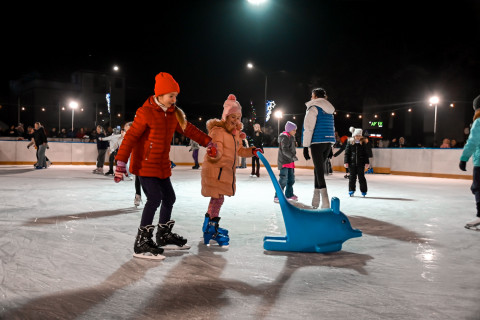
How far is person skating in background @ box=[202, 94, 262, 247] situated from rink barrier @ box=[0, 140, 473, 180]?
11648 millimetres

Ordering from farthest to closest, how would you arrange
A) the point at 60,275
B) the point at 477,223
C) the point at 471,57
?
the point at 471,57 → the point at 477,223 → the point at 60,275

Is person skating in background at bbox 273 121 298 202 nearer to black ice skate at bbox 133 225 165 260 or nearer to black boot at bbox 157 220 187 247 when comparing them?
black boot at bbox 157 220 187 247

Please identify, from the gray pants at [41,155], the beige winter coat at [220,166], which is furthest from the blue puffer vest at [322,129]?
the gray pants at [41,155]

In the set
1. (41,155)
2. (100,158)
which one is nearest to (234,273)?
(100,158)

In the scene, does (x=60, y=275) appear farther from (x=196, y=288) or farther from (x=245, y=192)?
(x=245, y=192)

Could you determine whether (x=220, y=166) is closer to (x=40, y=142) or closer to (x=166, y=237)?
(x=166, y=237)

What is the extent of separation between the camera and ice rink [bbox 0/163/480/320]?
7.32ft

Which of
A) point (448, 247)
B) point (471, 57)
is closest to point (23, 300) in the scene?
point (448, 247)

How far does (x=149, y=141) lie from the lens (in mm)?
3314

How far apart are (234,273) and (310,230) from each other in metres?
0.85

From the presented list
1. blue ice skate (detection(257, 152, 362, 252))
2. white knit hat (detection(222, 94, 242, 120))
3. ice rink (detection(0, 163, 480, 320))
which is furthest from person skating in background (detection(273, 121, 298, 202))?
blue ice skate (detection(257, 152, 362, 252))

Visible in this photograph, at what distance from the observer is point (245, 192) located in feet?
28.0

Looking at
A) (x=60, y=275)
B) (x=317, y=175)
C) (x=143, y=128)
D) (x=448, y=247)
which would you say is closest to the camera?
(x=60, y=275)

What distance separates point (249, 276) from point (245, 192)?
5.68 m
